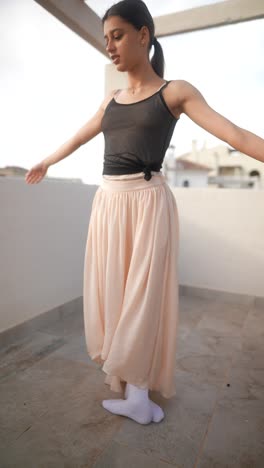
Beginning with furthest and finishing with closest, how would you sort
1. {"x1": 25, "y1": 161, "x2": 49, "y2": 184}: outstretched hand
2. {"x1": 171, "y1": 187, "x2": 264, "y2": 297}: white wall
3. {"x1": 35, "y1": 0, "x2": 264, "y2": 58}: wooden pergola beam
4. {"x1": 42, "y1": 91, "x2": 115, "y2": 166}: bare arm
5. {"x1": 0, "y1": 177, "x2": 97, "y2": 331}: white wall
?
{"x1": 171, "y1": 187, "x2": 264, "y2": 297}: white wall
{"x1": 35, "y1": 0, "x2": 264, "y2": 58}: wooden pergola beam
{"x1": 0, "y1": 177, "x2": 97, "y2": 331}: white wall
{"x1": 25, "y1": 161, "x2": 49, "y2": 184}: outstretched hand
{"x1": 42, "y1": 91, "x2": 115, "y2": 166}: bare arm

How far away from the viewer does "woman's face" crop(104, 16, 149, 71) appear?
1048 millimetres

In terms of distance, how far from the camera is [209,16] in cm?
288

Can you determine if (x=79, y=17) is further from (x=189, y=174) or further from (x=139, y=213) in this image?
(x=189, y=174)

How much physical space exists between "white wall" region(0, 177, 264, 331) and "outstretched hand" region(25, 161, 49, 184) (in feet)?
1.56

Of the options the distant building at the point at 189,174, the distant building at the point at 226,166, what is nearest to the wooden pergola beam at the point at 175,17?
the distant building at the point at 189,174

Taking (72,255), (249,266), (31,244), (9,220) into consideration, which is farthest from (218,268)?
(9,220)

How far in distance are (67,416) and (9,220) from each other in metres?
1.22

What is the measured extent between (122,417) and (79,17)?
10.4 feet

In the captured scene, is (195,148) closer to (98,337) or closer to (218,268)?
(218,268)

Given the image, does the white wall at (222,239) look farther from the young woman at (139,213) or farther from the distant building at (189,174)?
the distant building at (189,174)

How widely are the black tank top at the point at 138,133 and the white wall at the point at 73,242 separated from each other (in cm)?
99

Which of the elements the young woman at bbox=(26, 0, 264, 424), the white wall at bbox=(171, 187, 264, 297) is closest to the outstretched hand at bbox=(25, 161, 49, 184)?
the young woman at bbox=(26, 0, 264, 424)

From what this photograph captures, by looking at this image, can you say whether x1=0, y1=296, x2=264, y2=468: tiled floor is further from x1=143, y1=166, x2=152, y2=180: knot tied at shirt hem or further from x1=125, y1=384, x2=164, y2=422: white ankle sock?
x1=143, y1=166, x2=152, y2=180: knot tied at shirt hem

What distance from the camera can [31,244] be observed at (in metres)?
2.15
